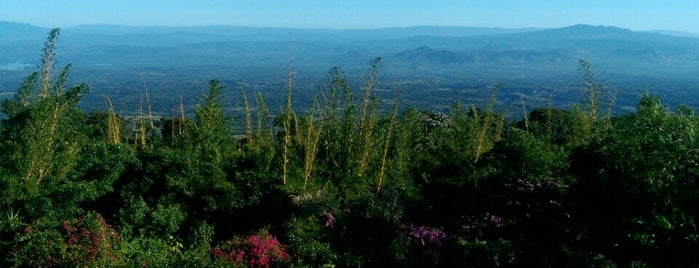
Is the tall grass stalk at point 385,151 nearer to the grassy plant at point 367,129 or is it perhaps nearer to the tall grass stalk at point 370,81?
the grassy plant at point 367,129

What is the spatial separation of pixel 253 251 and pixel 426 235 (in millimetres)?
2373

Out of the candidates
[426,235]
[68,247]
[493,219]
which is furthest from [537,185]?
[68,247]

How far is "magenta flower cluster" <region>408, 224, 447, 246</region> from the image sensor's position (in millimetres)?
7535

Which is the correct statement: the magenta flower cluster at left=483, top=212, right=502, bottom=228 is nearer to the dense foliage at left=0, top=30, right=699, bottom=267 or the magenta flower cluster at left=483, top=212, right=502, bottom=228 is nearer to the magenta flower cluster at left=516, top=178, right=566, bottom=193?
the dense foliage at left=0, top=30, right=699, bottom=267

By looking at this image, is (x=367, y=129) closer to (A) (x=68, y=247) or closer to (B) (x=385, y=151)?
(B) (x=385, y=151)

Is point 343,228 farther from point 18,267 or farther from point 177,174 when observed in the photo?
point 18,267

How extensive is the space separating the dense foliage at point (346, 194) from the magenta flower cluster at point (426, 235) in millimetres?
30

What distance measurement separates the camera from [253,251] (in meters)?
7.42

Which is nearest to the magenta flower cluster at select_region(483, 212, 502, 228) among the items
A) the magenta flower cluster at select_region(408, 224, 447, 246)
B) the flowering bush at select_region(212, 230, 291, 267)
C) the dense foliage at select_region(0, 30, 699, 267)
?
the dense foliage at select_region(0, 30, 699, 267)

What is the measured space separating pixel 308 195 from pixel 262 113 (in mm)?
3864

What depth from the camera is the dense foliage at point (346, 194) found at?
5.56 metres

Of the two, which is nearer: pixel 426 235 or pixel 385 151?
pixel 426 235

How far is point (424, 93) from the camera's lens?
101312 mm

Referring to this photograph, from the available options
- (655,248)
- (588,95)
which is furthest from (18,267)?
(588,95)
